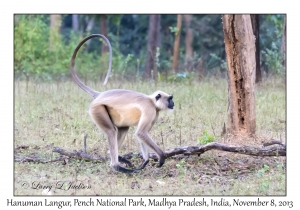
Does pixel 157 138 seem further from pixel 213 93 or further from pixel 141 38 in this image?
pixel 141 38

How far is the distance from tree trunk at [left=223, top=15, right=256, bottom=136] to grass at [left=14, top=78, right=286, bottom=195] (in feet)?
0.73

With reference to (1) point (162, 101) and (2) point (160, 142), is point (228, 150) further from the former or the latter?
(2) point (160, 142)

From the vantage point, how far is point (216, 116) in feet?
25.2

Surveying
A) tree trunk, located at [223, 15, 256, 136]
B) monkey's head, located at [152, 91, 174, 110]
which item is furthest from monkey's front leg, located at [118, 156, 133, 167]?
tree trunk, located at [223, 15, 256, 136]

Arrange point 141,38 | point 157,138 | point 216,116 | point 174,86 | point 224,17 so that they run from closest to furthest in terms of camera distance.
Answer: point 224,17
point 157,138
point 216,116
point 174,86
point 141,38

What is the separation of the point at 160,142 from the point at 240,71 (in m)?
1.26

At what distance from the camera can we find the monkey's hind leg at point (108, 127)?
5367mm

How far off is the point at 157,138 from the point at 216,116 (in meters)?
1.27

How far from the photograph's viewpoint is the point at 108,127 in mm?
5410

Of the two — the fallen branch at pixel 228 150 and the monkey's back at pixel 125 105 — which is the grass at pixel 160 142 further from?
the monkey's back at pixel 125 105

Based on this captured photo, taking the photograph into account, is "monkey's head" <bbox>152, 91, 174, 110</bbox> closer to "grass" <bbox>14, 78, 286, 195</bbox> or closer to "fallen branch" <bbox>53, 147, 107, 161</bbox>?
"grass" <bbox>14, 78, 286, 195</bbox>

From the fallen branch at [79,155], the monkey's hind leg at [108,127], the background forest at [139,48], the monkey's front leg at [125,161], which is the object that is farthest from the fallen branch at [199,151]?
the background forest at [139,48]

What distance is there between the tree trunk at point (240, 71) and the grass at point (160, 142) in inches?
8.7
